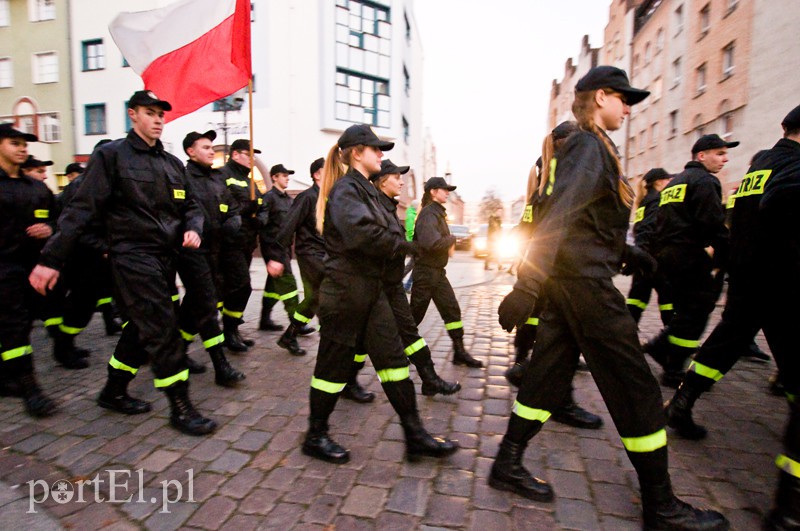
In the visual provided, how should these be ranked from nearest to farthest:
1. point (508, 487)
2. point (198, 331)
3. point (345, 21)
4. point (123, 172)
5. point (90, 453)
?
point (508, 487)
point (90, 453)
point (123, 172)
point (198, 331)
point (345, 21)

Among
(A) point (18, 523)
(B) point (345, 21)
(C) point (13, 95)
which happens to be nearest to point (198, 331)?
(A) point (18, 523)

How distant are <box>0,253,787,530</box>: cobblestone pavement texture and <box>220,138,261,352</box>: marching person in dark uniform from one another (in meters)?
1.16

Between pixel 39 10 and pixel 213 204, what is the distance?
30284 mm

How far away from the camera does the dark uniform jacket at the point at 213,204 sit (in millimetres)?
4664

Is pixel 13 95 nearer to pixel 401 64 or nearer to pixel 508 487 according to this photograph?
pixel 401 64

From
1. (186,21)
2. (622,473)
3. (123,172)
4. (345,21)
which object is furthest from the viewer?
(345,21)

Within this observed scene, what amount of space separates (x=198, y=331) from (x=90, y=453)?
4.57 feet

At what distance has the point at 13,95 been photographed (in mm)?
26094

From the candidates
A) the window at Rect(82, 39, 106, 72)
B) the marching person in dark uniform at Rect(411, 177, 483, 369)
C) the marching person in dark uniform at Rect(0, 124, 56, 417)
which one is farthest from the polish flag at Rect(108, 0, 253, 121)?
the window at Rect(82, 39, 106, 72)

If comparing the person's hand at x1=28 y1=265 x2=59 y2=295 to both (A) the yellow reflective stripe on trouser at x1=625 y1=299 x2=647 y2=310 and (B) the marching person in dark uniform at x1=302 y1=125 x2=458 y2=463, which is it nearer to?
(B) the marching person in dark uniform at x1=302 y1=125 x2=458 y2=463

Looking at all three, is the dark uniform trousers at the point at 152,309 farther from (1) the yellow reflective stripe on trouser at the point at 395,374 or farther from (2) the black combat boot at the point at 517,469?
(2) the black combat boot at the point at 517,469

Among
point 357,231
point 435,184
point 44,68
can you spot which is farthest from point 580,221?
point 44,68

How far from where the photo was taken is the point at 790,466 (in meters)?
2.15

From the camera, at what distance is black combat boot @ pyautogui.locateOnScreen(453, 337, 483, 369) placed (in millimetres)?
4777
